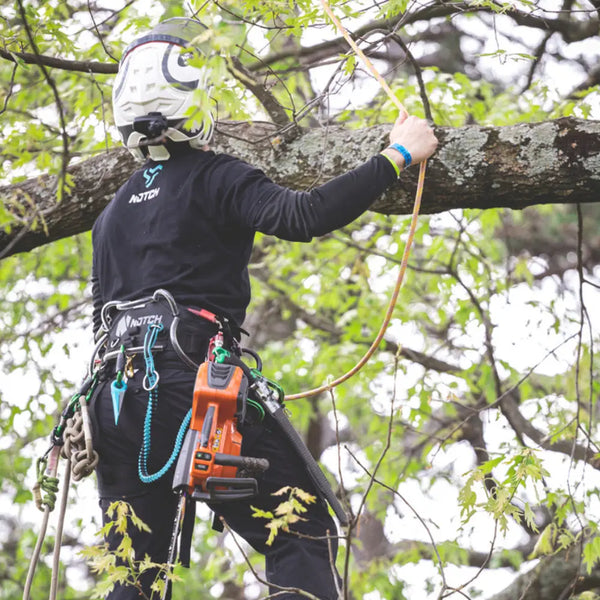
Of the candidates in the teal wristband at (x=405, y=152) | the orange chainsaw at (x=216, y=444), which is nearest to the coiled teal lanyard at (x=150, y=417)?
the orange chainsaw at (x=216, y=444)

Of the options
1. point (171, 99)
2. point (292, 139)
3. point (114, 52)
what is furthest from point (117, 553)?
point (114, 52)

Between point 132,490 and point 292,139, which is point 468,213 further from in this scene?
point 132,490

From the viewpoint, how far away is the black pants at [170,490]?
109 inches

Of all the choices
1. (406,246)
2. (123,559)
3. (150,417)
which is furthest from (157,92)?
(123,559)

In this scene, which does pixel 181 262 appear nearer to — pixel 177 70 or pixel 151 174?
pixel 151 174

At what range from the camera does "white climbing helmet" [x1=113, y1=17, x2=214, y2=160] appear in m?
2.97

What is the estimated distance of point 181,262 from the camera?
2.90 metres

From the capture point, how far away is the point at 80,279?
295 inches

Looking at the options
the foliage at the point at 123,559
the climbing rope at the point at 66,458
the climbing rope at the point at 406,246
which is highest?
the climbing rope at the point at 406,246

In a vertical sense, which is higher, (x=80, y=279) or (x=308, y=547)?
(x=80, y=279)

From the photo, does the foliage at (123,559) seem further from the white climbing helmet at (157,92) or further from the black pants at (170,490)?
the white climbing helmet at (157,92)

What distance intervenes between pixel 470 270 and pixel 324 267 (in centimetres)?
125

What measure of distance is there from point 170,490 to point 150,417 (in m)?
0.31

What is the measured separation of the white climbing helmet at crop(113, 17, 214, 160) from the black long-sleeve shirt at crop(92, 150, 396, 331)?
0.10 m
